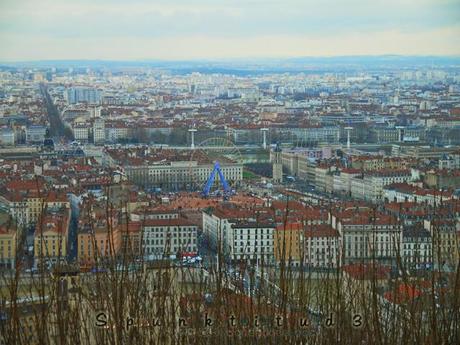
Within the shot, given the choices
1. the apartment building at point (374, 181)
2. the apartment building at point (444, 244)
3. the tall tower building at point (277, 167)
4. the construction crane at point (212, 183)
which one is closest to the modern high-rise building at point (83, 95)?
the tall tower building at point (277, 167)

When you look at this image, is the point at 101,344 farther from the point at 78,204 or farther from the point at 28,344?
the point at 78,204

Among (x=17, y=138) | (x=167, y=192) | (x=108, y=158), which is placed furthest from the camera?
(x=17, y=138)

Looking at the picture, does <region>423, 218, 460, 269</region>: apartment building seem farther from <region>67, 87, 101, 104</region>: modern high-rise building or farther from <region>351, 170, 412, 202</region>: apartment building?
<region>67, 87, 101, 104</region>: modern high-rise building

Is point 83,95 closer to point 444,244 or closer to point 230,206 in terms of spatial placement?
point 230,206

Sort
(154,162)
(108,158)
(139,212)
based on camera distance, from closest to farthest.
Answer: (139,212) → (154,162) → (108,158)

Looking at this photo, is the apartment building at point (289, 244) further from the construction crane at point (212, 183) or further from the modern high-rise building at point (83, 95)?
the modern high-rise building at point (83, 95)

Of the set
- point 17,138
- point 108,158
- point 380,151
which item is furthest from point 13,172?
point 380,151

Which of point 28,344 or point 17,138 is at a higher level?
point 28,344

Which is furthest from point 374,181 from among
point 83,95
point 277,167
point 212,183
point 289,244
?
point 83,95

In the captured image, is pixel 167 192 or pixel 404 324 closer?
pixel 404 324
